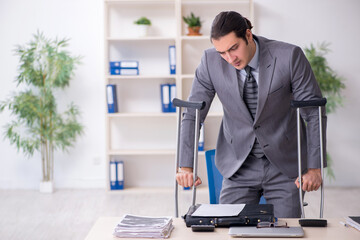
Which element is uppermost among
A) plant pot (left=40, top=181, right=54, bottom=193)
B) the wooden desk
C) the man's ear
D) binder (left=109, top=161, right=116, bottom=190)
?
the man's ear

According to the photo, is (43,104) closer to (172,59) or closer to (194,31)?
(172,59)

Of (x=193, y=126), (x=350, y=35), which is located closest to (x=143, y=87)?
(x=350, y=35)

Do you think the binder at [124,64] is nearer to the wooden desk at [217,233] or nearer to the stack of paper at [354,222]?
the wooden desk at [217,233]

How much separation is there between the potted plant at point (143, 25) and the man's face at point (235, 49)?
321cm

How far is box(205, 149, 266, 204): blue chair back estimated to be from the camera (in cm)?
260

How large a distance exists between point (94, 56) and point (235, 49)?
3.64 m

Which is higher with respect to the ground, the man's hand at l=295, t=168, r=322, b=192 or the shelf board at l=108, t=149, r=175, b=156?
the man's hand at l=295, t=168, r=322, b=192

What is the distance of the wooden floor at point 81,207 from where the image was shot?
13.3ft

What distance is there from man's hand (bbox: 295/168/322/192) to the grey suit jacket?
0.03 meters

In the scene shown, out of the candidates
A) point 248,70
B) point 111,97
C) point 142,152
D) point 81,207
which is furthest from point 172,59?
point 248,70

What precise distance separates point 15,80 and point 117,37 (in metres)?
1.17

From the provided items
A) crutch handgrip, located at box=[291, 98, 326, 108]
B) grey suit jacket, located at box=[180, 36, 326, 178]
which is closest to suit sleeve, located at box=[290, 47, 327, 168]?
grey suit jacket, located at box=[180, 36, 326, 178]

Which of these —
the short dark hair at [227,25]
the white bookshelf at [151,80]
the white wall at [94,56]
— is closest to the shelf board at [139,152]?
the white bookshelf at [151,80]

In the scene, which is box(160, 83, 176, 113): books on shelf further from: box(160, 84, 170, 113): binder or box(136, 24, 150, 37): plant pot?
box(136, 24, 150, 37): plant pot
